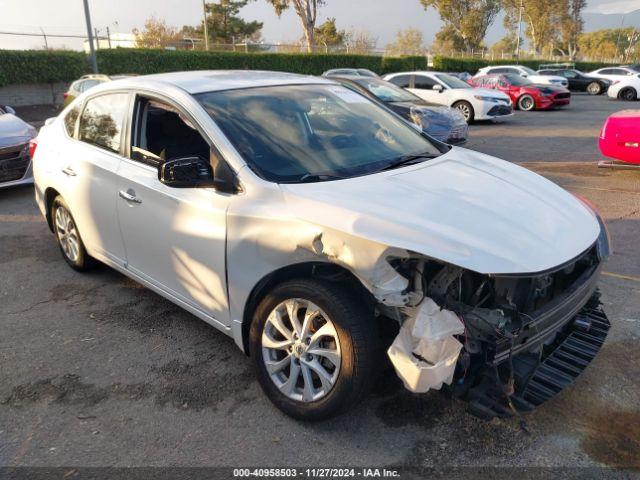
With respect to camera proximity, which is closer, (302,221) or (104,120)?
(302,221)

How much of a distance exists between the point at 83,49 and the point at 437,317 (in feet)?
80.6

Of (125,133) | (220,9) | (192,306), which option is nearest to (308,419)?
(192,306)

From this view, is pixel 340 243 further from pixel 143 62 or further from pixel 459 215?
pixel 143 62

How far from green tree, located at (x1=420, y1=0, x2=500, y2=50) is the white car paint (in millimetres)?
68082

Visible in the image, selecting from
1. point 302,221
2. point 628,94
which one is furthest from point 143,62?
point 302,221

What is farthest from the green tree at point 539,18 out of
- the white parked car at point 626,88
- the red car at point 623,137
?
the red car at point 623,137

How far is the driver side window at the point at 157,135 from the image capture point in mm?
3732

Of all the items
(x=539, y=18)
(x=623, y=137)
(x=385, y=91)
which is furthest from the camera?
(x=539, y=18)

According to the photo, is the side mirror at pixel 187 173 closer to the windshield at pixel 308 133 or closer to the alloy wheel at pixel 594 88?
the windshield at pixel 308 133

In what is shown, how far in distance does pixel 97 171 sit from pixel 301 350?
7.46 ft

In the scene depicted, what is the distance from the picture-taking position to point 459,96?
16.0 m

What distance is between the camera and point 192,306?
3453mm

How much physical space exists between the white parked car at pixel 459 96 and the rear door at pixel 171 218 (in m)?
13.0

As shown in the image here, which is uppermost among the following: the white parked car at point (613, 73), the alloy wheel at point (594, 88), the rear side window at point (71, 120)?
the rear side window at point (71, 120)
